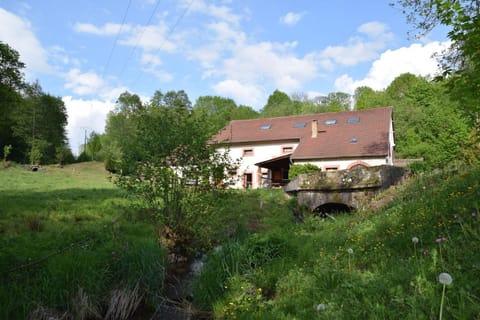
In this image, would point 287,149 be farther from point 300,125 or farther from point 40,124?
point 40,124

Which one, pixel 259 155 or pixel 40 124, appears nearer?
pixel 259 155

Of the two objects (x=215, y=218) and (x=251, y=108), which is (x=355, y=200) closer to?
(x=215, y=218)

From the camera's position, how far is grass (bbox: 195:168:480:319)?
320 cm

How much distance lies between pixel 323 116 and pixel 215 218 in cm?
2368

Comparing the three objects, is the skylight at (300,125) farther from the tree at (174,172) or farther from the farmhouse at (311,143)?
A: the tree at (174,172)

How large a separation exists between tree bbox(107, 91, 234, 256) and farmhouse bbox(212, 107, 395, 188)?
553 inches

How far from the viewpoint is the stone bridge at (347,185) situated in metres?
12.7

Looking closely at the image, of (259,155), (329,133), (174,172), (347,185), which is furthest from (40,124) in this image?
(174,172)

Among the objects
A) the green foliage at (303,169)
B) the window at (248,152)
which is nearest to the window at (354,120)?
the green foliage at (303,169)

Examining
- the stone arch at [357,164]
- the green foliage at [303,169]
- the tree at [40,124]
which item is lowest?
the green foliage at [303,169]

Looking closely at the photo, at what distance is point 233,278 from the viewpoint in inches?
211

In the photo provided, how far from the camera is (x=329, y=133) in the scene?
26.7 m

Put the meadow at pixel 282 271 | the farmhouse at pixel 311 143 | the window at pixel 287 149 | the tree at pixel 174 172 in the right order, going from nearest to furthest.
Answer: the meadow at pixel 282 271 → the tree at pixel 174 172 → the farmhouse at pixel 311 143 → the window at pixel 287 149

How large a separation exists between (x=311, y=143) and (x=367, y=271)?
22.1 m
